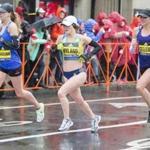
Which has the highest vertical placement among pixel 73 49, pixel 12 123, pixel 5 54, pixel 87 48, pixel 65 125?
pixel 73 49

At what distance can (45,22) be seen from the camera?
52.1 feet

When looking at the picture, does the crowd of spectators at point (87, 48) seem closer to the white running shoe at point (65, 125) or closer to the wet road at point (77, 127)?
the wet road at point (77, 127)

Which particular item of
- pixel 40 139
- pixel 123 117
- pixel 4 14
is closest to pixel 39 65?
pixel 123 117

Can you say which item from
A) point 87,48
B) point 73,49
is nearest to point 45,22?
point 87,48

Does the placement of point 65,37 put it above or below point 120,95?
above

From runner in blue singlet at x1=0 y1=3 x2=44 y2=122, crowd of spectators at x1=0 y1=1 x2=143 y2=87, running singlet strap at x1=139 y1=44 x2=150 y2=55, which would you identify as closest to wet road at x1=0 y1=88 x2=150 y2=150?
runner in blue singlet at x1=0 y1=3 x2=44 y2=122

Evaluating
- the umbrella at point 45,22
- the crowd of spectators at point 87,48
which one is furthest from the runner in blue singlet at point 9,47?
the umbrella at point 45,22

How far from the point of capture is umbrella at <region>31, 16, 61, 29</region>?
15.7 meters

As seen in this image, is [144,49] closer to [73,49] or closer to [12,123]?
[73,49]

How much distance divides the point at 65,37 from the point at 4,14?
1084 millimetres

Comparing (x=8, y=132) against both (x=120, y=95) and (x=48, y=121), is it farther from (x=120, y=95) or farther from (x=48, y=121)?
(x=120, y=95)

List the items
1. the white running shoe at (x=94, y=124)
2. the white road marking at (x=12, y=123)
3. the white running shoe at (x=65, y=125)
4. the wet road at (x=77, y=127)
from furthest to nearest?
the white road marking at (x=12, y=123)
the white running shoe at (x=65, y=125)
the white running shoe at (x=94, y=124)
the wet road at (x=77, y=127)

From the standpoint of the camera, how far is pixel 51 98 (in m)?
15.3

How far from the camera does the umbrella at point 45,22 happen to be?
15703 mm
